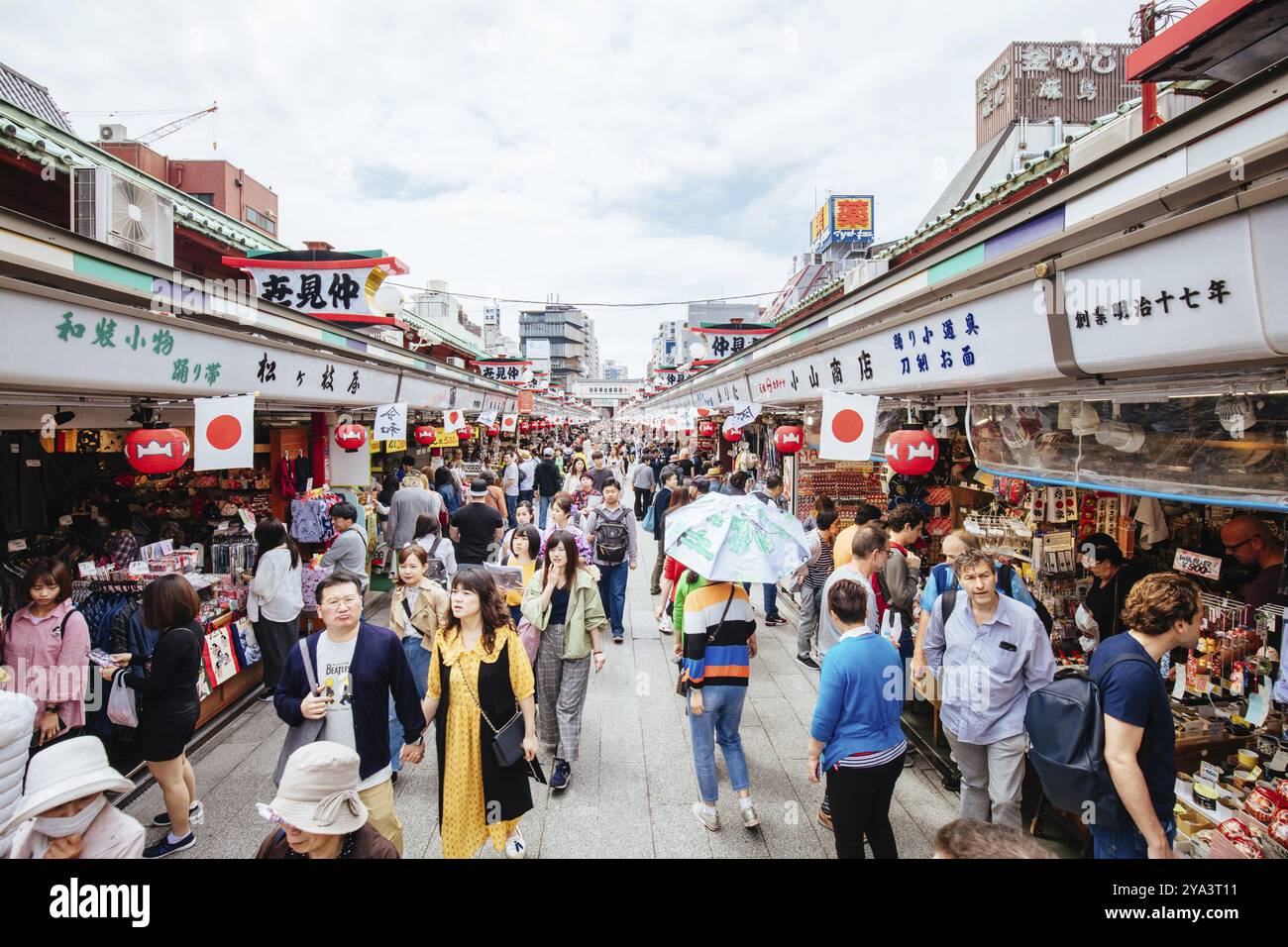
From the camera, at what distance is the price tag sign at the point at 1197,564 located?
4223 mm

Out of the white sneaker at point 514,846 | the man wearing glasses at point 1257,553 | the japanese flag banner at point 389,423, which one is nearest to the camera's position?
the white sneaker at point 514,846

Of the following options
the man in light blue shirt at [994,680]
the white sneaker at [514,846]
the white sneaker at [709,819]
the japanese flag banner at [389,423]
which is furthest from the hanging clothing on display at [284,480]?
the man in light blue shirt at [994,680]

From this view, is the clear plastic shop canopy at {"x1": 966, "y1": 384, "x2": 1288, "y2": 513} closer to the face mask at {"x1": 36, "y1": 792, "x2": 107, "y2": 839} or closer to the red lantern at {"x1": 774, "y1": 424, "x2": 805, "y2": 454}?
the red lantern at {"x1": 774, "y1": 424, "x2": 805, "y2": 454}

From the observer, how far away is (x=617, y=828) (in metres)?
4.05

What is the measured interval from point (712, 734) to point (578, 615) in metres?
1.33

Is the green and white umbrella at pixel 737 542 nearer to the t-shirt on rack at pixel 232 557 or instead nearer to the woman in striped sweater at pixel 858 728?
the woman in striped sweater at pixel 858 728

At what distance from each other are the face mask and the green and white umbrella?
303 centimetres

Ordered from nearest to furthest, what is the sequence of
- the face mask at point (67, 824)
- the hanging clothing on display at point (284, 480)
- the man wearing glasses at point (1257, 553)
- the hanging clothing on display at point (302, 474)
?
the face mask at point (67, 824)
the man wearing glasses at point (1257, 553)
the hanging clothing on display at point (284, 480)
the hanging clothing on display at point (302, 474)

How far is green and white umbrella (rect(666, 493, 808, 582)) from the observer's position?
3.97 metres

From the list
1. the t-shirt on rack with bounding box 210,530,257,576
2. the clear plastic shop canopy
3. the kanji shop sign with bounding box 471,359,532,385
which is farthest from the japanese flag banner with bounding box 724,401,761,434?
the kanji shop sign with bounding box 471,359,532,385

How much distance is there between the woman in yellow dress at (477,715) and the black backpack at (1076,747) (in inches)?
111

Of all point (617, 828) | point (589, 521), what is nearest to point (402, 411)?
point (589, 521)
